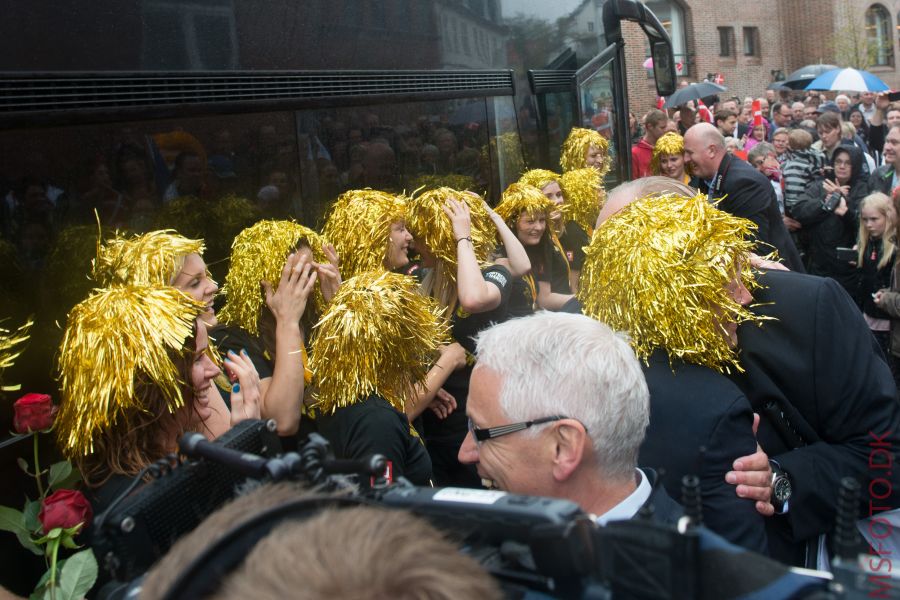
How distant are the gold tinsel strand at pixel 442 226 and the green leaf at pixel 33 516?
247 cm

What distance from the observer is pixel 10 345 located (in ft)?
8.13

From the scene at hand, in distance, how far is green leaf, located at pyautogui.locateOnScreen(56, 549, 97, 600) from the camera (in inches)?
84.7

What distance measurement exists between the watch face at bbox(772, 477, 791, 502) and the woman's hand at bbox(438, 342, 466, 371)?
1.69 m

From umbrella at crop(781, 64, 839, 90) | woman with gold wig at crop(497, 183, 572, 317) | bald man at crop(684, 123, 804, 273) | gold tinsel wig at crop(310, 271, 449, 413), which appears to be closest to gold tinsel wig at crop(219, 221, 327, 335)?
gold tinsel wig at crop(310, 271, 449, 413)

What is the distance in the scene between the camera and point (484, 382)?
1.99m

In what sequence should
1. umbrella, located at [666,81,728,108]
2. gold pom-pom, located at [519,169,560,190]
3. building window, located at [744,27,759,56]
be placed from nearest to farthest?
1. gold pom-pom, located at [519,169,560,190]
2. umbrella, located at [666,81,728,108]
3. building window, located at [744,27,759,56]

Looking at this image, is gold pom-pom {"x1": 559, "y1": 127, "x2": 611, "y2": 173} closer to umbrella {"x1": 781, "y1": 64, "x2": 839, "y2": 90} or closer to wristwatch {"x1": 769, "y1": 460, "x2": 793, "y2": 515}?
wristwatch {"x1": 769, "y1": 460, "x2": 793, "y2": 515}

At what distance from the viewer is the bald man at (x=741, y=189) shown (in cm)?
532

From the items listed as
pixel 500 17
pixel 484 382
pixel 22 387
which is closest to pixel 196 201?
pixel 22 387

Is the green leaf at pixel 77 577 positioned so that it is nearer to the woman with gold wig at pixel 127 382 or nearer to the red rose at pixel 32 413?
the woman with gold wig at pixel 127 382

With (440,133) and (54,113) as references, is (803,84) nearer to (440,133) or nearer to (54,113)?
(440,133)

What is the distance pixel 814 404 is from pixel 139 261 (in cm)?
230

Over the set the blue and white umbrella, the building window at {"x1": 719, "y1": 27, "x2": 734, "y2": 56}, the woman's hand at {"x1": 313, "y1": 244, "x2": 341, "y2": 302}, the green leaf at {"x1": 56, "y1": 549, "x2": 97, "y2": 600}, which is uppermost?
the building window at {"x1": 719, "y1": 27, "x2": 734, "y2": 56}

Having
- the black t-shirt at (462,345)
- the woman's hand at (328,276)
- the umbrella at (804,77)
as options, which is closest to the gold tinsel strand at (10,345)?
the woman's hand at (328,276)
